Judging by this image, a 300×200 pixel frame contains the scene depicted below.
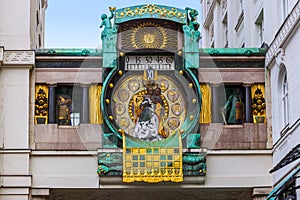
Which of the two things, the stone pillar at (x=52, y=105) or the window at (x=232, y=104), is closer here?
the stone pillar at (x=52, y=105)

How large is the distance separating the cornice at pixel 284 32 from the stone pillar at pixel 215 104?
174 cm

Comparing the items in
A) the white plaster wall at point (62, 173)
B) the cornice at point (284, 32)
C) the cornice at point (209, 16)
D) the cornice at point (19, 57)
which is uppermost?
the cornice at point (209, 16)

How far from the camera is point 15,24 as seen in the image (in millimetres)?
34438

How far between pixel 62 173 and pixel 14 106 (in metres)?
2.44

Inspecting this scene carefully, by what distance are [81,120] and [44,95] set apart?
1347 mm

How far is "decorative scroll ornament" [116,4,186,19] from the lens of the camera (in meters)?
34.2

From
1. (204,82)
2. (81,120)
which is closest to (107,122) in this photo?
(81,120)

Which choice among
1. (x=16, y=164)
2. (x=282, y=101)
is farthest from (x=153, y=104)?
(x=16, y=164)

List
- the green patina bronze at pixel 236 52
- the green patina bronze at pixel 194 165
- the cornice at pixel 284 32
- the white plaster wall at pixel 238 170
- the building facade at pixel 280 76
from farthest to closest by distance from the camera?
the green patina bronze at pixel 236 52
the white plaster wall at pixel 238 170
the green patina bronze at pixel 194 165
the cornice at pixel 284 32
the building facade at pixel 280 76

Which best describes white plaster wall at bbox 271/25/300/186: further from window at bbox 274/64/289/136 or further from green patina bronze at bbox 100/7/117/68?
green patina bronze at bbox 100/7/117/68

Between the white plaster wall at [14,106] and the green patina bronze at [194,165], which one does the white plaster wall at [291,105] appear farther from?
the white plaster wall at [14,106]

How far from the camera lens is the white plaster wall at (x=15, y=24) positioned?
34.2m

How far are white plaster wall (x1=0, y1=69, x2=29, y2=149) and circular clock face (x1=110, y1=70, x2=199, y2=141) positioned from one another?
104 inches

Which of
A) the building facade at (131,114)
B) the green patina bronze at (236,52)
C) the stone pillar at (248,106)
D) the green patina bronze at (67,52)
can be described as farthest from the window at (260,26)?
the green patina bronze at (67,52)
